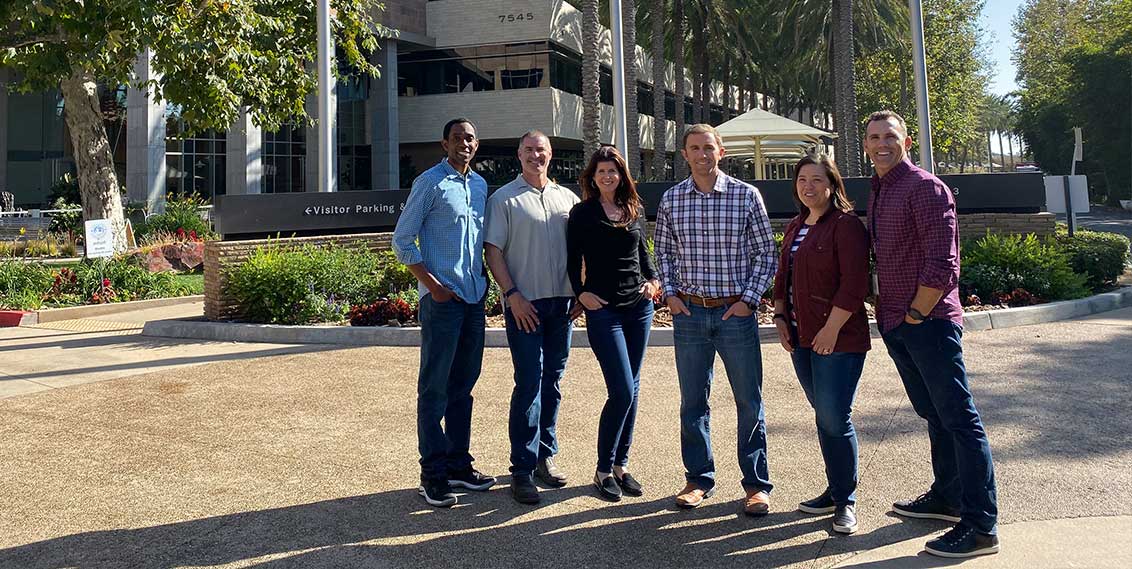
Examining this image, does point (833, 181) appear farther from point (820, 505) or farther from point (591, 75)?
point (591, 75)

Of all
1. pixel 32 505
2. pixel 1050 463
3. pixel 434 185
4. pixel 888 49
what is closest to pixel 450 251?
pixel 434 185

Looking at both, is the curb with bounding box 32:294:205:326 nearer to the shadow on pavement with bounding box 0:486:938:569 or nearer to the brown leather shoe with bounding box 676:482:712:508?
the shadow on pavement with bounding box 0:486:938:569

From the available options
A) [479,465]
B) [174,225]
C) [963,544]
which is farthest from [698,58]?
[963,544]

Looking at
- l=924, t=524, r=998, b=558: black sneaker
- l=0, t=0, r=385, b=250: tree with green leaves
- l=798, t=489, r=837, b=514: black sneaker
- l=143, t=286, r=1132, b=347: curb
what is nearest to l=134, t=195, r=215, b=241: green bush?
l=0, t=0, r=385, b=250: tree with green leaves

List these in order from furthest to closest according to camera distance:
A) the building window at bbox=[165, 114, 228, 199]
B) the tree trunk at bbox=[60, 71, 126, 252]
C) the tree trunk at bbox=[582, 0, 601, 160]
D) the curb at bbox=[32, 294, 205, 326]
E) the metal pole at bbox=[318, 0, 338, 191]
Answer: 1. the building window at bbox=[165, 114, 228, 199]
2. the tree trunk at bbox=[582, 0, 601, 160]
3. the tree trunk at bbox=[60, 71, 126, 252]
4. the metal pole at bbox=[318, 0, 338, 191]
5. the curb at bbox=[32, 294, 205, 326]

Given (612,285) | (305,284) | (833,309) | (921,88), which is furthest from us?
(921,88)

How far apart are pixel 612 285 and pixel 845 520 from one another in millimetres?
1571

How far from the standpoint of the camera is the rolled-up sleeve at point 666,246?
457cm

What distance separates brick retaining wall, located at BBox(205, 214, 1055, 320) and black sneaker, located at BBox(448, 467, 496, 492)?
7.25 metres

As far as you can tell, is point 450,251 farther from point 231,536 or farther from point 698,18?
point 698,18

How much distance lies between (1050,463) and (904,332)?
1923mm

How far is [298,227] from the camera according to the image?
12102 millimetres

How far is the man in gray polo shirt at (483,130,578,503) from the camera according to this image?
462 centimetres

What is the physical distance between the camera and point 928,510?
4.29 meters
